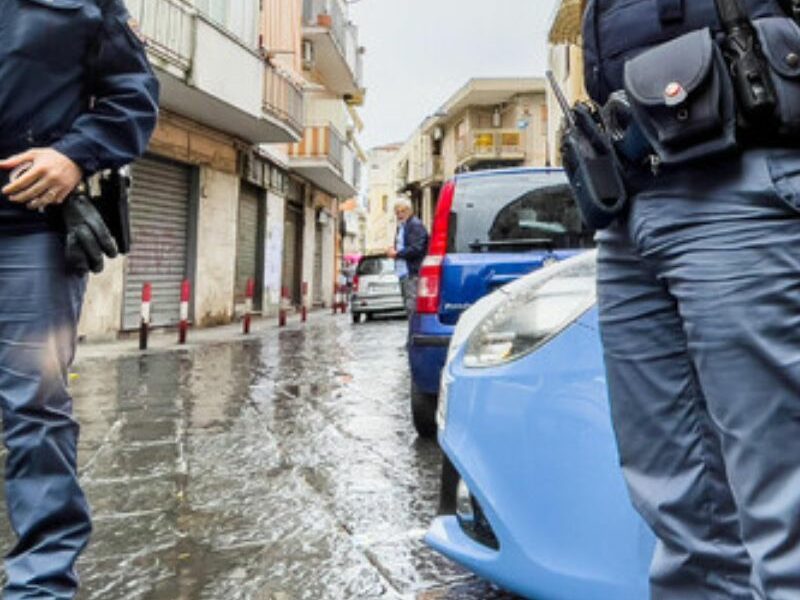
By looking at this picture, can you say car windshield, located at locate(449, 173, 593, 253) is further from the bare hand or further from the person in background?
the person in background

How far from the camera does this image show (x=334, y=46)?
2372 cm

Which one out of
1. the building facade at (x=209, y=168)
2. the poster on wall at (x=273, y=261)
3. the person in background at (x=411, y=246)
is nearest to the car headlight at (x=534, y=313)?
the person in background at (x=411, y=246)

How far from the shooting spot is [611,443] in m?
1.63

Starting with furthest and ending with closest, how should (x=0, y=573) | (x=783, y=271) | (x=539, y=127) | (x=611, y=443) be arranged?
(x=539, y=127) → (x=0, y=573) → (x=611, y=443) → (x=783, y=271)

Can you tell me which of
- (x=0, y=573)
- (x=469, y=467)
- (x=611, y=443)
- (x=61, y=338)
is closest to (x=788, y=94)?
(x=611, y=443)

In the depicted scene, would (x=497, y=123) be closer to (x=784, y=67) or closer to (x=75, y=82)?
(x=75, y=82)

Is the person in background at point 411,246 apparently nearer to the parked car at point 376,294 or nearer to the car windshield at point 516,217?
the car windshield at point 516,217

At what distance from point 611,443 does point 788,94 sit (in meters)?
0.86

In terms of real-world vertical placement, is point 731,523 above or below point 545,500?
above

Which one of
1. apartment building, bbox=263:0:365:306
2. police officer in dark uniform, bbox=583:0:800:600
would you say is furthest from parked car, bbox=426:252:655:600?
apartment building, bbox=263:0:365:306

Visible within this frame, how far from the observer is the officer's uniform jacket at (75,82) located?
1.77m

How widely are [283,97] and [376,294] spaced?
193 inches

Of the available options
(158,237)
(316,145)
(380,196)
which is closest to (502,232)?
(158,237)

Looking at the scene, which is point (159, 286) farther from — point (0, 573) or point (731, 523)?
point (731, 523)
